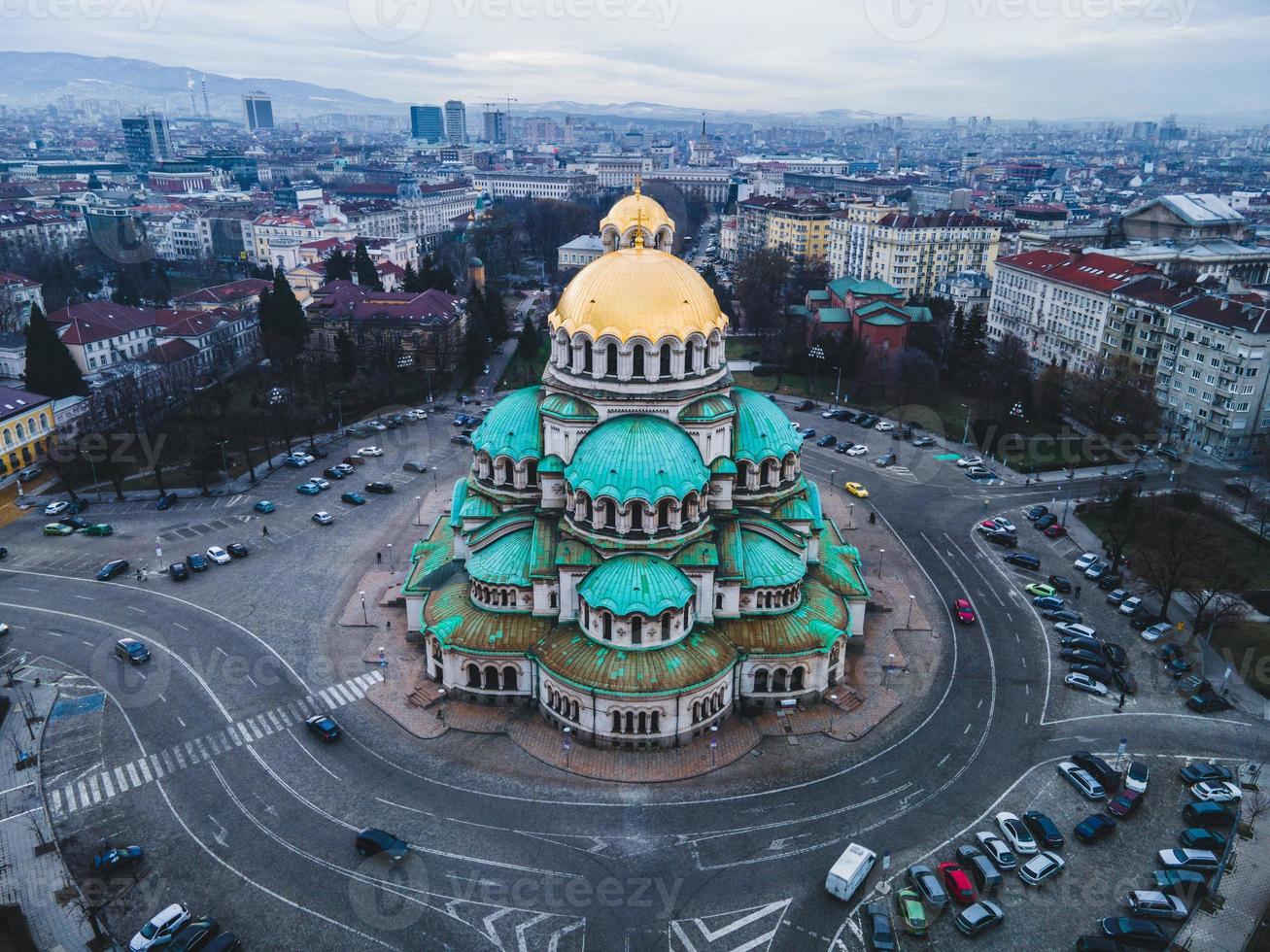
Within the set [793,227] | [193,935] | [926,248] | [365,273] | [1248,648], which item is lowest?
[1248,648]

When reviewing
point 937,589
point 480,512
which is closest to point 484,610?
point 480,512

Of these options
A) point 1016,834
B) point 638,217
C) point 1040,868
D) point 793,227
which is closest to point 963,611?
point 1016,834

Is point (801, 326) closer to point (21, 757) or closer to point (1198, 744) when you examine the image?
point (1198, 744)

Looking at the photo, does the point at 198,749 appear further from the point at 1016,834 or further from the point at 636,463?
the point at 1016,834

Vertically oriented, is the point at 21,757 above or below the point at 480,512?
below

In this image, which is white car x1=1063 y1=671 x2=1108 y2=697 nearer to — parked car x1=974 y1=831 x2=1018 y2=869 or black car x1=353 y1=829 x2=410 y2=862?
parked car x1=974 y1=831 x2=1018 y2=869

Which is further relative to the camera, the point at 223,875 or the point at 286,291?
the point at 286,291
